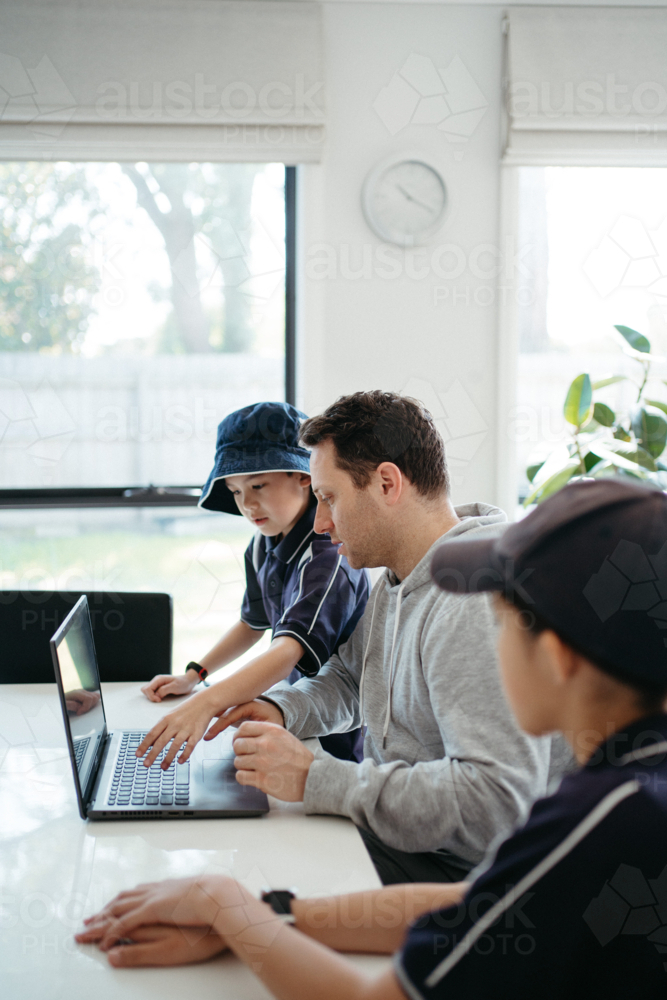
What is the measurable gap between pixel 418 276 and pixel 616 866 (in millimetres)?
2404

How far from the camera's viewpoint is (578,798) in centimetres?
59

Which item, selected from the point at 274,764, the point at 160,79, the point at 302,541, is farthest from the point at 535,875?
the point at 160,79

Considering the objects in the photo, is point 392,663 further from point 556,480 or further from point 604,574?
point 556,480

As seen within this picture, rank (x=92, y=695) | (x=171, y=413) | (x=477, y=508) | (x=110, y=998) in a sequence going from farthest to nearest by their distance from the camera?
(x=171, y=413) → (x=477, y=508) → (x=92, y=695) → (x=110, y=998)

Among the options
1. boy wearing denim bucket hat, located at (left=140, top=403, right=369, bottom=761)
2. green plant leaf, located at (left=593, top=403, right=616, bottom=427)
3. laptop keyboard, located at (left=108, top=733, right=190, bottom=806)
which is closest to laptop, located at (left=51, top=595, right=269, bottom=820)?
laptop keyboard, located at (left=108, top=733, right=190, bottom=806)

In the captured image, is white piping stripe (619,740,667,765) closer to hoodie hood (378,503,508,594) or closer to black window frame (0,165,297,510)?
hoodie hood (378,503,508,594)

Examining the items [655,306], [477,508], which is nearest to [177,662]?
[477,508]

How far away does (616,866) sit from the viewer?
0.57 m

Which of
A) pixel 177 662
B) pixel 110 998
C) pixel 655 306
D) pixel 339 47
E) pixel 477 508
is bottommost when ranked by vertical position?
pixel 177 662

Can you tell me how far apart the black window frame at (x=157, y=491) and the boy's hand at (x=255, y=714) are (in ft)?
5.18

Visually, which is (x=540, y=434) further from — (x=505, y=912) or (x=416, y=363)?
(x=505, y=912)

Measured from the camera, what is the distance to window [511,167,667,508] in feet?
9.44

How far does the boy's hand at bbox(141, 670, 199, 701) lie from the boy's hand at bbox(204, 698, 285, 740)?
0.37m

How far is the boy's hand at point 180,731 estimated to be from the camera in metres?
1.20
